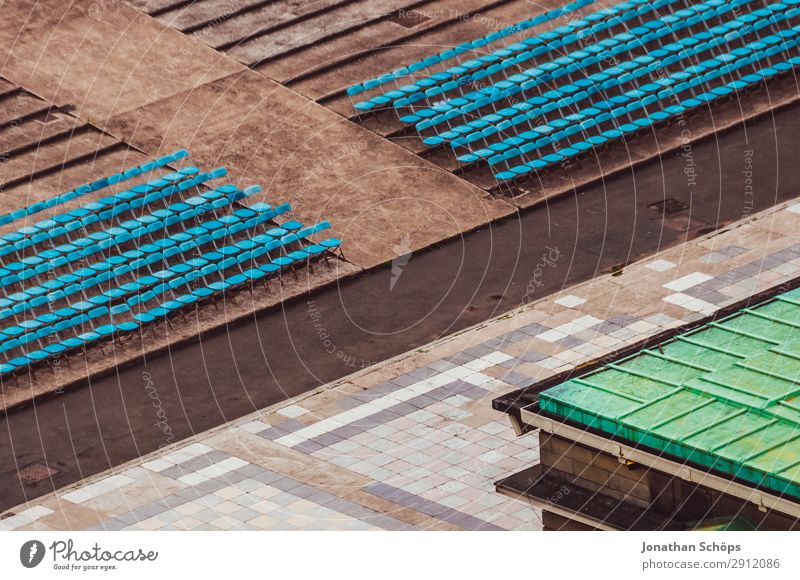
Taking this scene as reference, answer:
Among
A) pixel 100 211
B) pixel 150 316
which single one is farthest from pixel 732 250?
pixel 100 211

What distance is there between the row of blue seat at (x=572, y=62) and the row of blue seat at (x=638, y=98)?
2.40 m

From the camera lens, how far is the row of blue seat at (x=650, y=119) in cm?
7894

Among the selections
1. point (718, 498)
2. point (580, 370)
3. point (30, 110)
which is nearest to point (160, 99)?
point (30, 110)

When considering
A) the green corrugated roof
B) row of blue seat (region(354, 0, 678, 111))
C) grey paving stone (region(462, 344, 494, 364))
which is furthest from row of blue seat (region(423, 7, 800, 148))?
the green corrugated roof

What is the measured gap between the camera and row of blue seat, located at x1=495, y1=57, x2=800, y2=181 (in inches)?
3108

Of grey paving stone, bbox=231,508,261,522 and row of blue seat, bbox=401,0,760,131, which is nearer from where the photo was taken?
grey paving stone, bbox=231,508,261,522

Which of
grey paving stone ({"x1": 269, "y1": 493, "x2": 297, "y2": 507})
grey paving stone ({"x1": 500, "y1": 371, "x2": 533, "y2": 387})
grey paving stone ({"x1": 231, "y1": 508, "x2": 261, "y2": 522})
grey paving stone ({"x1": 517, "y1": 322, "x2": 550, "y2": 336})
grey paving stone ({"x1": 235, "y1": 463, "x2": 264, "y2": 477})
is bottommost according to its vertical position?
grey paving stone ({"x1": 231, "y1": 508, "x2": 261, "y2": 522})

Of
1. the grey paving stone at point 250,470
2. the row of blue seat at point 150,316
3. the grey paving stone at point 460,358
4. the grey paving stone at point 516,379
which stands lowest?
the grey paving stone at point 250,470

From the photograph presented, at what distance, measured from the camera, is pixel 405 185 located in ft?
257

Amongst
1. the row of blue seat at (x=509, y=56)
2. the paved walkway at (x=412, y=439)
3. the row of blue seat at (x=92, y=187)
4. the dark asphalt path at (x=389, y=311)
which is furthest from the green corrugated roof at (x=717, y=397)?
the row of blue seat at (x=509, y=56)

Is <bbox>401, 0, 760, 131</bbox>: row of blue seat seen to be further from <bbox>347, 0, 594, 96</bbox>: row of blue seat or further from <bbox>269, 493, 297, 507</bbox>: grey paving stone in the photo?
<bbox>269, 493, 297, 507</bbox>: grey paving stone

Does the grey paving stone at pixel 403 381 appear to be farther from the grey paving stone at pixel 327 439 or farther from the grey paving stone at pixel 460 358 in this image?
the grey paving stone at pixel 327 439

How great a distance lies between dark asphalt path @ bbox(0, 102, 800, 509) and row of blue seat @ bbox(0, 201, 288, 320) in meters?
4.73

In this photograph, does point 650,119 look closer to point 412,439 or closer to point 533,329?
point 533,329
